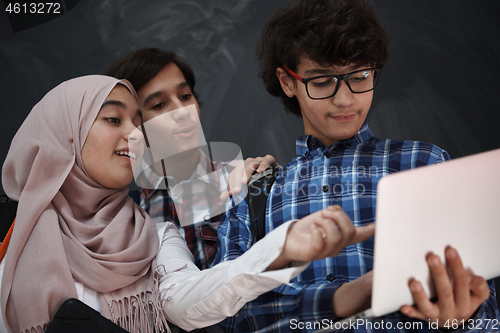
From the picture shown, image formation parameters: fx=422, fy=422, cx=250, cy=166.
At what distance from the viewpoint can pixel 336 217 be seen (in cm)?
78

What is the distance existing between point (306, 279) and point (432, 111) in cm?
117

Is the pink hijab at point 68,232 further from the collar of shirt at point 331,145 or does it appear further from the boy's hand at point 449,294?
the boy's hand at point 449,294

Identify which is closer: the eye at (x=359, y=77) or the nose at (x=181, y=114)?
the eye at (x=359, y=77)

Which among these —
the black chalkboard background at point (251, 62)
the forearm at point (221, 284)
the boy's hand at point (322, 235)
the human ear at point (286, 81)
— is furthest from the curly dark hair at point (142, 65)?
the boy's hand at point (322, 235)

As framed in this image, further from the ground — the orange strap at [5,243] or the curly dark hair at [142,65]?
the curly dark hair at [142,65]

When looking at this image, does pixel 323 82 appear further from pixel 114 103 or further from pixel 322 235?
pixel 114 103

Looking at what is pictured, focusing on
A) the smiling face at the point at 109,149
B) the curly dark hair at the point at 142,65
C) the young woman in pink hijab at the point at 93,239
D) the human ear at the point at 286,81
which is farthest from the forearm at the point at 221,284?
the curly dark hair at the point at 142,65

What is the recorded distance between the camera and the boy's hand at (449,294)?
747mm

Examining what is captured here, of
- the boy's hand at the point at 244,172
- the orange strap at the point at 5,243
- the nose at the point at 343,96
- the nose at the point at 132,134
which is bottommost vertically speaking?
the orange strap at the point at 5,243

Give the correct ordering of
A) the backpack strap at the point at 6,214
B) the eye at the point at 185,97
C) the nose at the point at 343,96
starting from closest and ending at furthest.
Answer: the nose at the point at 343,96
the backpack strap at the point at 6,214
the eye at the point at 185,97

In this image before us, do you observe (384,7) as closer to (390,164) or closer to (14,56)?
(390,164)

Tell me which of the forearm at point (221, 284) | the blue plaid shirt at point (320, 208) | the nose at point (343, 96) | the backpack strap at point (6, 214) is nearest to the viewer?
the forearm at point (221, 284)

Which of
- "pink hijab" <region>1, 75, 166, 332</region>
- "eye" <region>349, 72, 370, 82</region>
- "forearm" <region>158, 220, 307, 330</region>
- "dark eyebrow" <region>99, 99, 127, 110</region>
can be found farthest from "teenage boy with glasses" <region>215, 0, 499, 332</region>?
"dark eyebrow" <region>99, 99, 127, 110</region>

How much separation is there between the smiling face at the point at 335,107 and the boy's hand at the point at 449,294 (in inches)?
19.5
